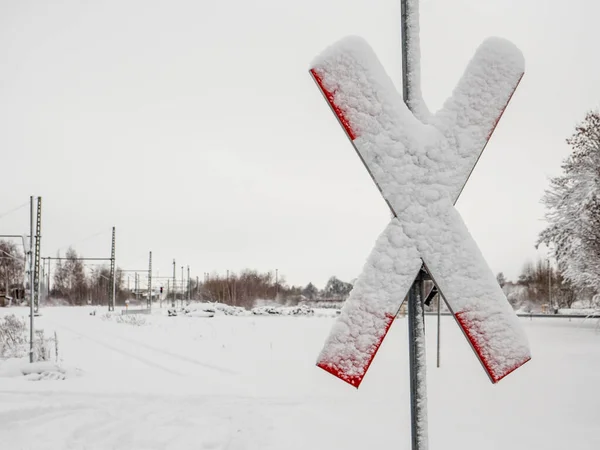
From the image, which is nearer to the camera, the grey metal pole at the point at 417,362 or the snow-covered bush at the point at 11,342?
the grey metal pole at the point at 417,362

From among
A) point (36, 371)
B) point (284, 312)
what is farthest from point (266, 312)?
point (36, 371)

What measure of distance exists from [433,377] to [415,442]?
7.98 meters

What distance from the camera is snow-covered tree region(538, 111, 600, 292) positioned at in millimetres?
19406

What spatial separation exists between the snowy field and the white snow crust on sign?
4.24 metres

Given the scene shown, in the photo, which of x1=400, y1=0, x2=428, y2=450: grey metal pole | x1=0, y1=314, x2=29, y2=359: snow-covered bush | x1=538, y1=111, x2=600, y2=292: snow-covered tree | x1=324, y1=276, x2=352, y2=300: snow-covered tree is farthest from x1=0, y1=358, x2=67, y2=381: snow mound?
x1=324, y1=276, x2=352, y2=300: snow-covered tree

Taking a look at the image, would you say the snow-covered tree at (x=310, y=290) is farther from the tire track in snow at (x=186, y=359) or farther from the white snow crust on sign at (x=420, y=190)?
the white snow crust on sign at (x=420, y=190)

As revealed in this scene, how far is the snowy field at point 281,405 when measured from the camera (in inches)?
219

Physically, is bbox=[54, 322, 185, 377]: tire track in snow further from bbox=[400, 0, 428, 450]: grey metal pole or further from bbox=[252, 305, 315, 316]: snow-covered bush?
bbox=[252, 305, 315, 316]: snow-covered bush

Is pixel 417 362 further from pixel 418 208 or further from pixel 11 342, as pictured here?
pixel 11 342

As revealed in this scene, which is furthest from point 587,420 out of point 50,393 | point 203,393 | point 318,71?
point 50,393

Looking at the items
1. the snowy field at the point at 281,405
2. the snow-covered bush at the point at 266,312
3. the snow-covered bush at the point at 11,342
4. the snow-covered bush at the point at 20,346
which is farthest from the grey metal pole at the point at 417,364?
the snow-covered bush at the point at 266,312

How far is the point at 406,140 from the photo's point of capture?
1.63 meters

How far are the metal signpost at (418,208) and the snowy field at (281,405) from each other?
4.22 m

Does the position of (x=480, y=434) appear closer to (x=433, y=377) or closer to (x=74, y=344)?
(x=433, y=377)
